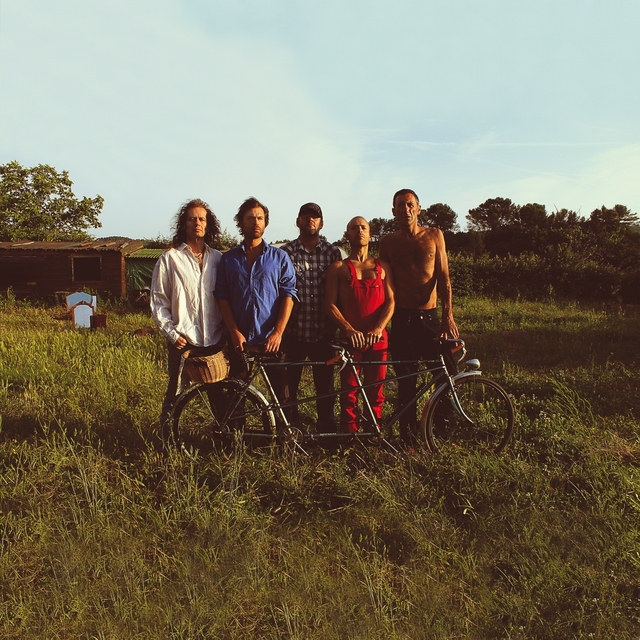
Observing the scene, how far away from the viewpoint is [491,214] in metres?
60.5

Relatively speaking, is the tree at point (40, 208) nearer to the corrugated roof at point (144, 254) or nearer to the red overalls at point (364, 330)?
the corrugated roof at point (144, 254)

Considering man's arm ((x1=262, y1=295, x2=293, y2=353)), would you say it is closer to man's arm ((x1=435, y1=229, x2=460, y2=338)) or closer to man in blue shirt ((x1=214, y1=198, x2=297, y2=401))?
man in blue shirt ((x1=214, y1=198, x2=297, y2=401))

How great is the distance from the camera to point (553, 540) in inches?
111

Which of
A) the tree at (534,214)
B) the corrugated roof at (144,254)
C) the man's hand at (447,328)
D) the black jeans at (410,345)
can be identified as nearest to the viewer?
the man's hand at (447,328)

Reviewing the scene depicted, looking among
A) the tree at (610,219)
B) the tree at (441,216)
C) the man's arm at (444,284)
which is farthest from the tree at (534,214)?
the man's arm at (444,284)

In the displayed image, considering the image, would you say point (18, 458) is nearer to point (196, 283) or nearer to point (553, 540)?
point (196, 283)

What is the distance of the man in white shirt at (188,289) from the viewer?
142 inches

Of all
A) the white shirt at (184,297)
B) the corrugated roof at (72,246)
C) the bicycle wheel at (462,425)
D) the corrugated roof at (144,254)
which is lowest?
the bicycle wheel at (462,425)

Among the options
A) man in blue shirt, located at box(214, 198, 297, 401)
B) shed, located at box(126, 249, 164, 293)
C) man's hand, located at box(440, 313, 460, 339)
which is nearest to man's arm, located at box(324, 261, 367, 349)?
man in blue shirt, located at box(214, 198, 297, 401)

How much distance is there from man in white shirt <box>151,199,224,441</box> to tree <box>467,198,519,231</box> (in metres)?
60.1

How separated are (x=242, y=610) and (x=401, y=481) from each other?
1.45 metres

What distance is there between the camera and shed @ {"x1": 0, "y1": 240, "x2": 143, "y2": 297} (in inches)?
832

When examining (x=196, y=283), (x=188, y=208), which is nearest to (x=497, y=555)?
(x=196, y=283)

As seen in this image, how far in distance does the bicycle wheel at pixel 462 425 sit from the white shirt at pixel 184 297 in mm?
1856
